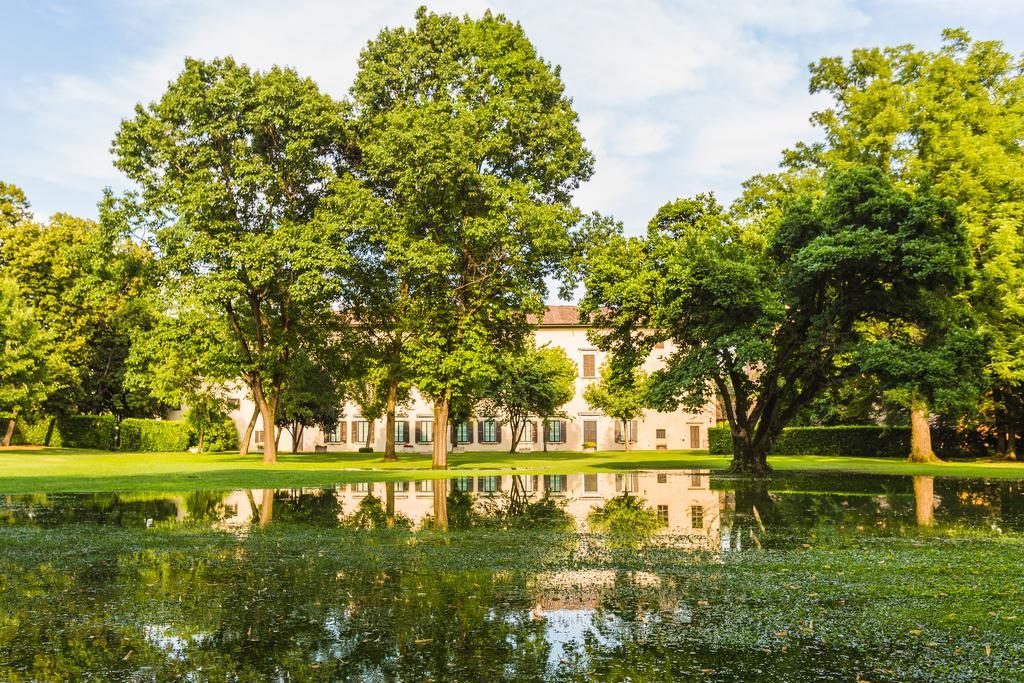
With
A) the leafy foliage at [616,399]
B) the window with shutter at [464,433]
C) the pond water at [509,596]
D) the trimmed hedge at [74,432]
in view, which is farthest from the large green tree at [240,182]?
the window with shutter at [464,433]

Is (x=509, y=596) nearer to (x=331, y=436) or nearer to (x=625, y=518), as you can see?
(x=625, y=518)

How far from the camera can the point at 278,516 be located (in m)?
13.4

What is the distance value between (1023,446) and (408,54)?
38.4 meters

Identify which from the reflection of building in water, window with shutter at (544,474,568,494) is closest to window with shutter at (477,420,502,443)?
the reflection of building in water

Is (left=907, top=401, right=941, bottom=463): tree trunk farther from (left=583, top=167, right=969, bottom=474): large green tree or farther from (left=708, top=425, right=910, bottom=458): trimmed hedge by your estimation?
(left=583, top=167, right=969, bottom=474): large green tree

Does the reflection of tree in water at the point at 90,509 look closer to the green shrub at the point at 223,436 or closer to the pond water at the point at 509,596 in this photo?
the pond water at the point at 509,596

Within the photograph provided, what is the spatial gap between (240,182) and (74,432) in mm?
37621

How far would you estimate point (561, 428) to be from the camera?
6494 centimetres

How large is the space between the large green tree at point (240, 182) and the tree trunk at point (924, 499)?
62.2 ft

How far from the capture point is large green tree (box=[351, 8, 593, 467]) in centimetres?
2709

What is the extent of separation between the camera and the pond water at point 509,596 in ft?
15.8

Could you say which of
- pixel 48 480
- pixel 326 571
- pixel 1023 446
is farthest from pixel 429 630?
pixel 1023 446

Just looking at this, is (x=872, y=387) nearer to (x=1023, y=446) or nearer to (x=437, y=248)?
(x=1023, y=446)

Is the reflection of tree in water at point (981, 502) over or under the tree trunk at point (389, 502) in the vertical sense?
over
